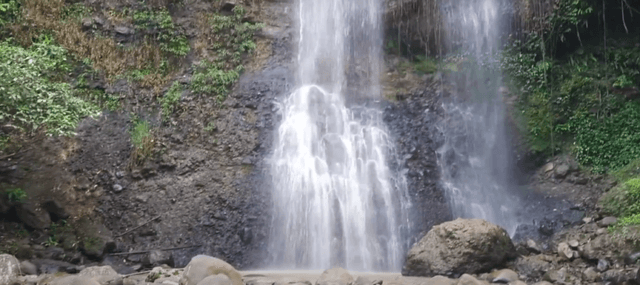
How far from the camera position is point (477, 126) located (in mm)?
14656

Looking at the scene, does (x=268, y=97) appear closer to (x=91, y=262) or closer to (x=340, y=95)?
(x=340, y=95)

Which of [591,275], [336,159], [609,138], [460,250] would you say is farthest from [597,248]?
[336,159]

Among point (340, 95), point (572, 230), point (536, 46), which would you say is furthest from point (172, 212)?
Result: point (536, 46)

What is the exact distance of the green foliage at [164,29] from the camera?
1658 cm

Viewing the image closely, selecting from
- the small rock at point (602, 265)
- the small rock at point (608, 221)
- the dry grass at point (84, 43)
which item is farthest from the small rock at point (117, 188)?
the small rock at point (608, 221)

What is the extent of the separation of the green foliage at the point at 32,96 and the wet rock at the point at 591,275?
10.1m

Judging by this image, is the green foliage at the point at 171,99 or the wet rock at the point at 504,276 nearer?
the wet rock at the point at 504,276

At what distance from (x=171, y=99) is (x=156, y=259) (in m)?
6.02

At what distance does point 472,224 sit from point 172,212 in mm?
7131

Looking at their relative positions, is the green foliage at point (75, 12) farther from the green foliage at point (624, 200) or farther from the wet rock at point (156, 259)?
the green foliage at point (624, 200)

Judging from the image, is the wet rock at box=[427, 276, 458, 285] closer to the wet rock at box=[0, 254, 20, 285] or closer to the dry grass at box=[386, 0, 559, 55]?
the wet rock at box=[0, 254, 20, 285]

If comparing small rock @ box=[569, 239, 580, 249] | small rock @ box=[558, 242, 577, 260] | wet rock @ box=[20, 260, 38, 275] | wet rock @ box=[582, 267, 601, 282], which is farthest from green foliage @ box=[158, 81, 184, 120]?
wet rock @ box=[582, 267, 601, 282]

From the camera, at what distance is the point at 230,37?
1691 cm

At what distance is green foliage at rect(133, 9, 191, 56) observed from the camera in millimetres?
16578
